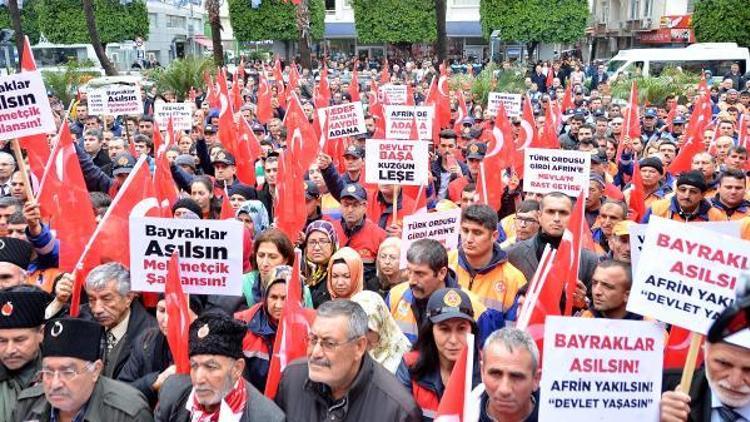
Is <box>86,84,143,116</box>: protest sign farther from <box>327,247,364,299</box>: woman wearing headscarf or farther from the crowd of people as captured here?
<box>327,247,364,299</box>: woman wearing headscarf

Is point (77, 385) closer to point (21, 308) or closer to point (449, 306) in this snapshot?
point (21, 308)

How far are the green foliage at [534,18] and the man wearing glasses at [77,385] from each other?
34969 mm

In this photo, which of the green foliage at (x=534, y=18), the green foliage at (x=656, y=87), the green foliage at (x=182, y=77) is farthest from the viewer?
the green foliage at (x=534, y=18)

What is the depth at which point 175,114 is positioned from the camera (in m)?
11.6

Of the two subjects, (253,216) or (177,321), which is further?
(253,216)

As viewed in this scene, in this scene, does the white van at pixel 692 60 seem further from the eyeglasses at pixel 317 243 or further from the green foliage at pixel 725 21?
the eyeglasses at pixel 317 243

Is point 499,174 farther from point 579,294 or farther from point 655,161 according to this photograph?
point 579,294

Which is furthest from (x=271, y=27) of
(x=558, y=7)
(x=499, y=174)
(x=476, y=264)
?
(x=476, y=264)

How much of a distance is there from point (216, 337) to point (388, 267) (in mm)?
2345

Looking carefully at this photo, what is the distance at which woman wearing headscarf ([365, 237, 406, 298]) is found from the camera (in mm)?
5496

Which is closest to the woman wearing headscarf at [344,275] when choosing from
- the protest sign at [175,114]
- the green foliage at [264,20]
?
the protest sign at [175,114]

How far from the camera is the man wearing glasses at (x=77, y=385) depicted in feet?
10.9

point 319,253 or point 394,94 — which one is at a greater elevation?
point 394,94

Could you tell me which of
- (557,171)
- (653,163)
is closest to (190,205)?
(557,171)
